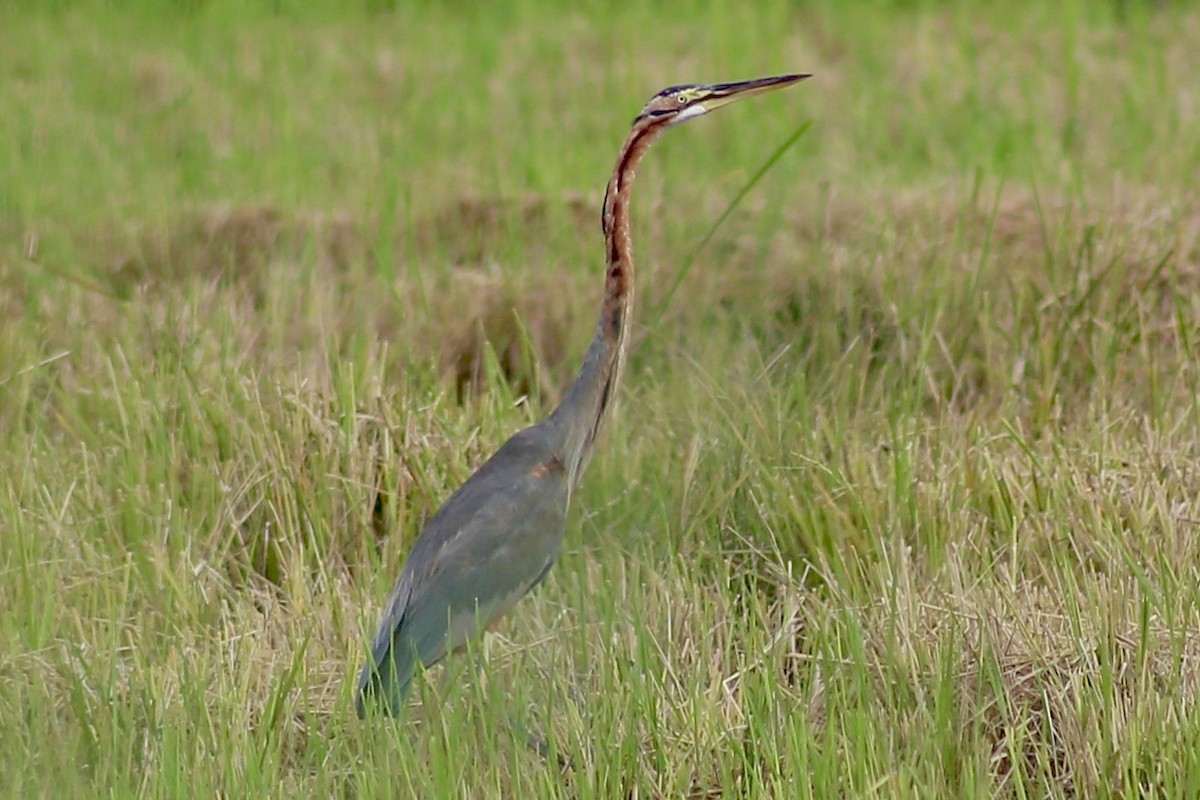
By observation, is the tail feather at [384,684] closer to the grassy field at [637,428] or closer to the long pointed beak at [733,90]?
the grassy field at [637,428]

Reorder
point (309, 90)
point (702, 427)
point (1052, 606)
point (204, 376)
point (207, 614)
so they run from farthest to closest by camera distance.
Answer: point (309, 90) < point (204, 376) < point (702, 427) < point (207, 614) < point (1052, 606)

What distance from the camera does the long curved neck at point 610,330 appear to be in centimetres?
365

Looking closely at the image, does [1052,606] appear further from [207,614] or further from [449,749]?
[207,614]

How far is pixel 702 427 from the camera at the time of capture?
4.25 m

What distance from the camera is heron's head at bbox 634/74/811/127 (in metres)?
3.71

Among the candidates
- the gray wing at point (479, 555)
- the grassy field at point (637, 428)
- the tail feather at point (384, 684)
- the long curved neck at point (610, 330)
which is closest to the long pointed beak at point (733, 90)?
the long curved neck at point (610, 330)

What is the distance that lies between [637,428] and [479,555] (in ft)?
3.53

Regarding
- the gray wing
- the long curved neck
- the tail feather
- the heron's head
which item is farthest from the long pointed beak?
the tail feather

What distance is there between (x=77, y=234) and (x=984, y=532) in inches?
141

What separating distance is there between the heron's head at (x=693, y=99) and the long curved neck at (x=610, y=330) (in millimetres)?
21

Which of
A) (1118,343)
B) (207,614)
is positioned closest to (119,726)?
(207,614)

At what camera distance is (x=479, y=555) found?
11.6 ft

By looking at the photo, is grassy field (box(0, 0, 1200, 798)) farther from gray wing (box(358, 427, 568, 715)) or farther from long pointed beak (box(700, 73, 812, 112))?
long pointed beak (box(700, 73, 812, 112))

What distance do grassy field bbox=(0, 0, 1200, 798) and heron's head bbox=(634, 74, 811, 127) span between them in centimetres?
70
